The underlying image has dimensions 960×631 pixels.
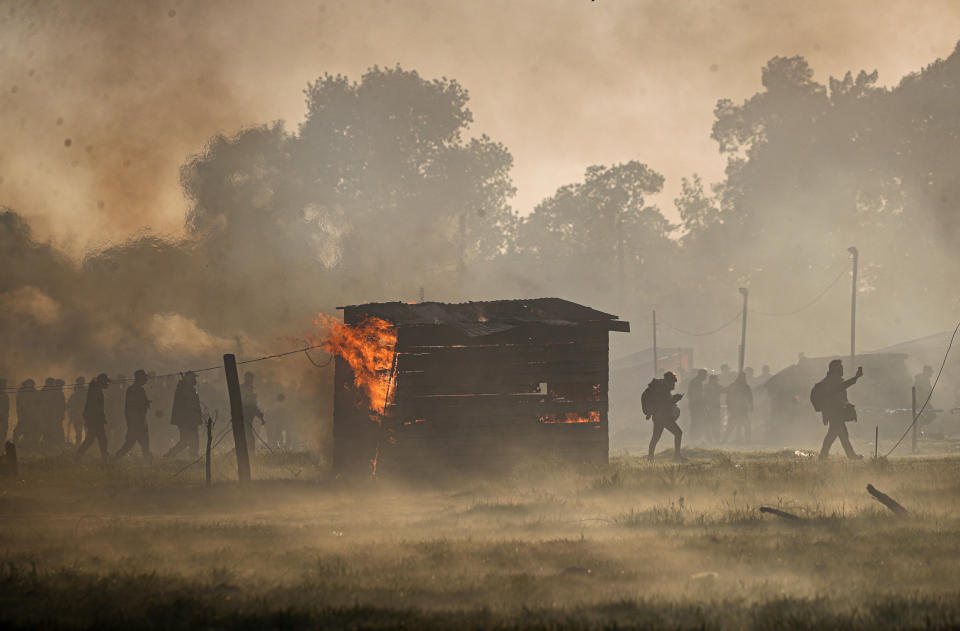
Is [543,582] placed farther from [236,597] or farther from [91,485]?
[91,485]

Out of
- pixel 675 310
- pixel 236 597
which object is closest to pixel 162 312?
pixel 236 597

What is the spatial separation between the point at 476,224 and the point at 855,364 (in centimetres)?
3818

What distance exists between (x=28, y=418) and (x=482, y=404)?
16.4 metres

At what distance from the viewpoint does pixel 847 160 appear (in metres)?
59.9

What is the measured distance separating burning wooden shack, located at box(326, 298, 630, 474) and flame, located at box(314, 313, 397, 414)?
0.9 inches

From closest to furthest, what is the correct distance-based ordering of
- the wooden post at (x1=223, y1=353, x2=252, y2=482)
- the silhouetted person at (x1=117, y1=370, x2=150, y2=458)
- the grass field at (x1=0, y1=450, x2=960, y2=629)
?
the grass field at (x1=0, y1=450, x2=960, y2=629), the wooden post at (x1=223, y1=353, x2=252, y2=482), the silhouetted person at (x1=117, y1=370, x2=150, y2=458)

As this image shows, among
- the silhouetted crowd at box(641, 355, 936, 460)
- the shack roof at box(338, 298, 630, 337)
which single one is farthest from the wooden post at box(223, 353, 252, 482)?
the silhouetted crowd at box(641, 355, 936, 460)

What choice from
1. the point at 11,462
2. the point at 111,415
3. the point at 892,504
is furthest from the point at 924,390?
the point at 111,415

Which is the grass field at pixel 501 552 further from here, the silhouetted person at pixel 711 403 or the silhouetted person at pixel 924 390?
the silhouetted person at pixel 711 403

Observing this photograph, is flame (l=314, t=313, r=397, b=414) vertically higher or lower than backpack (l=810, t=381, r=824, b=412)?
higher

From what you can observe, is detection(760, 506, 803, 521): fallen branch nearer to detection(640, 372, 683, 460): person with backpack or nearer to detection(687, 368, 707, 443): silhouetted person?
detection(640, 372, 683, 460): person with backpack

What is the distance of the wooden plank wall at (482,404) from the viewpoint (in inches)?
728

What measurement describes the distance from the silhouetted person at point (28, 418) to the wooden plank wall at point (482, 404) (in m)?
13.2

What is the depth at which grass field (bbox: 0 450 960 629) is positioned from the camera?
7.75m
